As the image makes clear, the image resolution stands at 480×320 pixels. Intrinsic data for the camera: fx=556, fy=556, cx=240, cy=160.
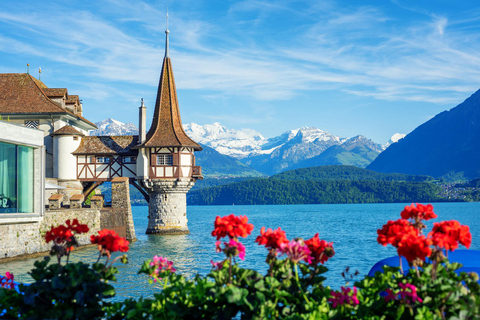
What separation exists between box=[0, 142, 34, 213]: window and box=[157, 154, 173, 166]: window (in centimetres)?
1719

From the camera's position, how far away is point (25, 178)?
25.2m

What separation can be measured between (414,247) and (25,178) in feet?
75.1

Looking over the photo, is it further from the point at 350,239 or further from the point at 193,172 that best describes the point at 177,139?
the point at 350,239

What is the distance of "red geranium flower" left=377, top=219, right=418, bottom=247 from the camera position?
5.64 meters

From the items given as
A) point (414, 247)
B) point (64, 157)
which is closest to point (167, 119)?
point (64, 157)

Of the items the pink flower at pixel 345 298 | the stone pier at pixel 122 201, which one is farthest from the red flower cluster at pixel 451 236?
the stone pier at pixel 122 201

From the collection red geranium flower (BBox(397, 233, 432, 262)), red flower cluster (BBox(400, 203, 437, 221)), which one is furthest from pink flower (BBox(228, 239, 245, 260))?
red flower cluster (BBox(400, 203, 437, 221))

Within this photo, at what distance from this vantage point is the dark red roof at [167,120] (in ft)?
141

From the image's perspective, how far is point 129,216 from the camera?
1522 inches

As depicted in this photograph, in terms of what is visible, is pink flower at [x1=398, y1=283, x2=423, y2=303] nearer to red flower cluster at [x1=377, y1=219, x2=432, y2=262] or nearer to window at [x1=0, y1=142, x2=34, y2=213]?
red flower cluster at [x1=377, y1=219, x2=432, y2=262]

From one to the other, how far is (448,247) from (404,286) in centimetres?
61

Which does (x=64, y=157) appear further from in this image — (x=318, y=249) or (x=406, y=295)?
(x=406, y=295)

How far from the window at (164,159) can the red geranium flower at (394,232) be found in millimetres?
37714

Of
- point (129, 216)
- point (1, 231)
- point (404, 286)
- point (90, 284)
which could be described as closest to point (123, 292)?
point (1, 231)
